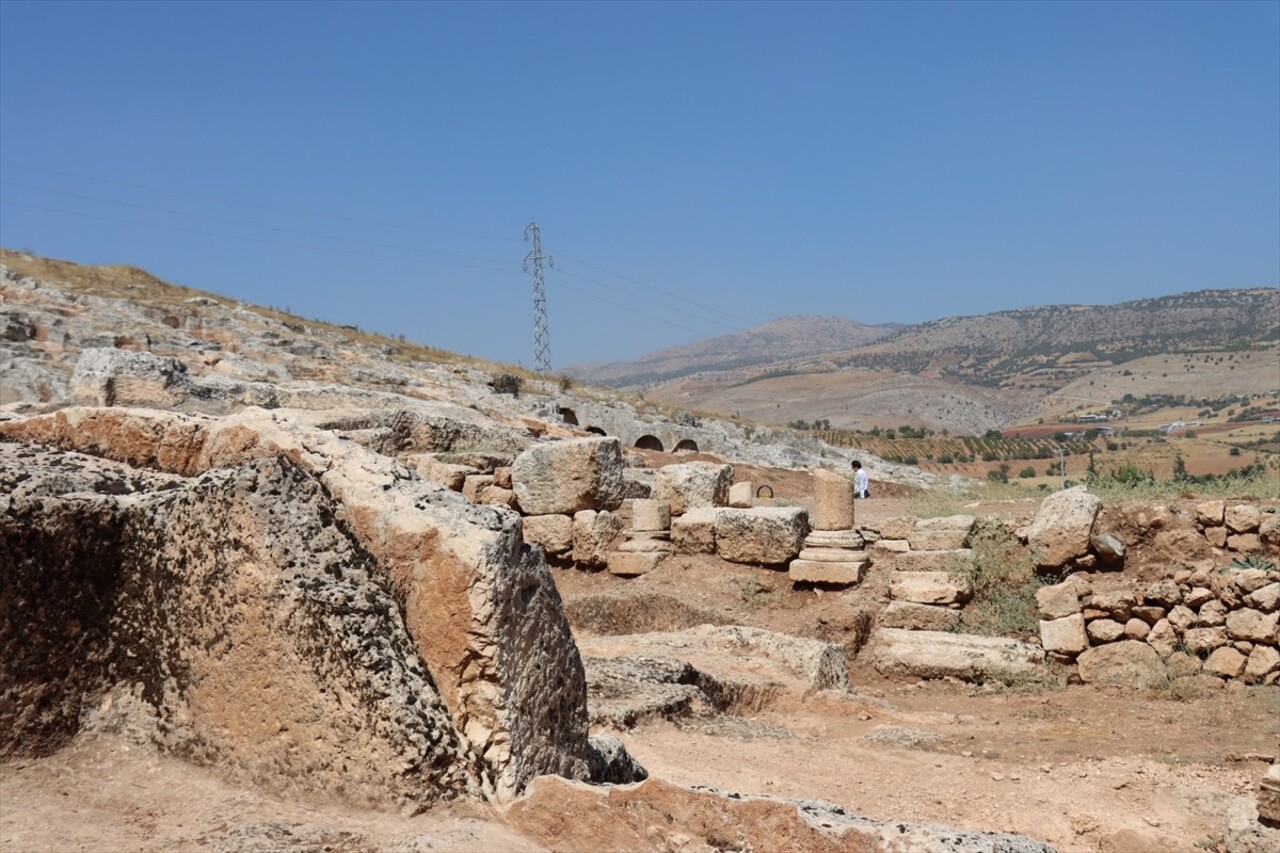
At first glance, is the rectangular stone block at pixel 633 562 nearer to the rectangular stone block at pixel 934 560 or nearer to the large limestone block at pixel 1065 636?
the rectangular stone block at pixel 934 560

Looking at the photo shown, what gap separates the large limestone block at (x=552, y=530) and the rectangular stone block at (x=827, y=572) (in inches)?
104

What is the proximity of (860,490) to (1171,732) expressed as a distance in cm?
1272

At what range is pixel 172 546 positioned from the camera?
3.55 metres

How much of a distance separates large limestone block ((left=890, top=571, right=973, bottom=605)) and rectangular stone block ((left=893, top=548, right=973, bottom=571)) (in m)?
0.16

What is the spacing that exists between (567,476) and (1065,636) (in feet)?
18.2

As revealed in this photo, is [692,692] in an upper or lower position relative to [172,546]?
lower

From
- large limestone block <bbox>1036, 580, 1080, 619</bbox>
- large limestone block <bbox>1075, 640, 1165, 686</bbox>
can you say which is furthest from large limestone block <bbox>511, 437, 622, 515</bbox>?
large limestone block <bbox>1075, 640, 1165, 686</bbox>

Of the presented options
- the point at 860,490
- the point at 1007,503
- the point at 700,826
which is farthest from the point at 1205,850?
the point at 860,490

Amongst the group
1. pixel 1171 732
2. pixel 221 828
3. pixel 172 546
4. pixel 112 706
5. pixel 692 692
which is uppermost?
pixel 172 546

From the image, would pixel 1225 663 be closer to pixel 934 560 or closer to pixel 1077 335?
pixel 934 560

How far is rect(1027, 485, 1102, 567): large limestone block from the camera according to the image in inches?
412

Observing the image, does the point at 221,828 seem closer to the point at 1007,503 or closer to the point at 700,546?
the point at 700,546

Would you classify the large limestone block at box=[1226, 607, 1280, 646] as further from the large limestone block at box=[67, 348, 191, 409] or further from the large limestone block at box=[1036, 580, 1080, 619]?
the large limestone block at box=[67, 348, 191, 409]

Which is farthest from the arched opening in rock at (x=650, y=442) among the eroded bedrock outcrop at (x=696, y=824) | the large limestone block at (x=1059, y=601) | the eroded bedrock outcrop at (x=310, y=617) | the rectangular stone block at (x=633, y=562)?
the eroded bedrock outcrop at (x=696, y=824)
